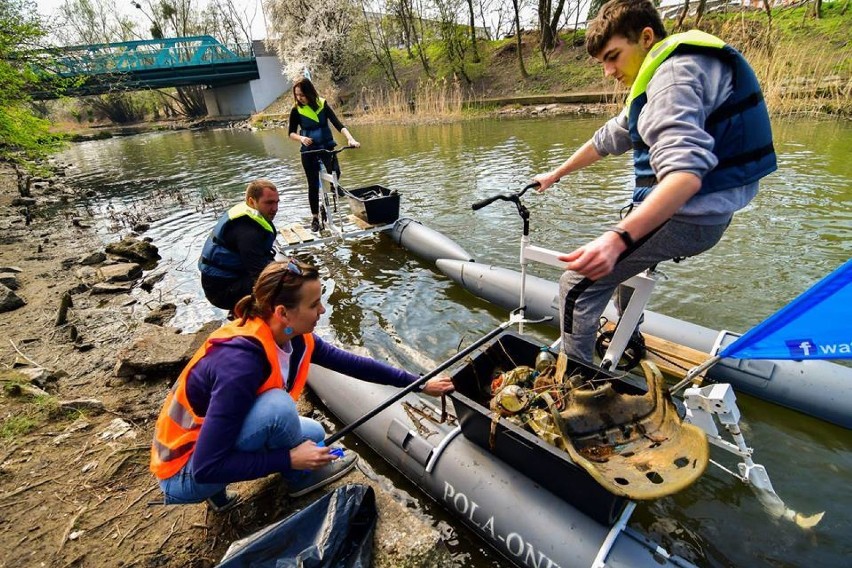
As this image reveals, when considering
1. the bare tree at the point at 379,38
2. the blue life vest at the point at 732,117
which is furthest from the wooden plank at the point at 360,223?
the bare tree at the point at 379,38

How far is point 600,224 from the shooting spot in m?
6.82

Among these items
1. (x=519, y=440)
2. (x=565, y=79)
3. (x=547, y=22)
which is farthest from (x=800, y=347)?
(x=547, y=22)

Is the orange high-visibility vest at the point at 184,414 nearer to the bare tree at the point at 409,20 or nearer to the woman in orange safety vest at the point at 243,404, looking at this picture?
the woman in orange safety vest at the point at 243,404

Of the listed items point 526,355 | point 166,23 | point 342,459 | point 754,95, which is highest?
point 166,23

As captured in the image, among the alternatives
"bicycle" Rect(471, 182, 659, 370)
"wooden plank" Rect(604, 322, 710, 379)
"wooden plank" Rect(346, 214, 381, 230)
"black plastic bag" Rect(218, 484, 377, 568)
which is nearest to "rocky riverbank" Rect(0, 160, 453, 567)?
"black plastic bag" Rect(218, 484, 377, 568)

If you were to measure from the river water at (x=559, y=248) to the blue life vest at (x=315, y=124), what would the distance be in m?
Answer: 1.62

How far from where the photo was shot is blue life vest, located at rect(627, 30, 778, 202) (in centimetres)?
184

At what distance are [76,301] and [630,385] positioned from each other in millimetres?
6771

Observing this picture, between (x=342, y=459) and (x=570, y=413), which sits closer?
(x=570, y=413)

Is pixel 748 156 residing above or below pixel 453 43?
below

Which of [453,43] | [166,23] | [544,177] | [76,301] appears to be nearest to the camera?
[544,177]

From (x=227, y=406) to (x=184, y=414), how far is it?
34 cm

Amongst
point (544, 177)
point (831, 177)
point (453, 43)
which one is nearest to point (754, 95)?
point (544, 177)

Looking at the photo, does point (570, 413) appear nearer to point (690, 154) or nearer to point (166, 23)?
point (690, 154)
